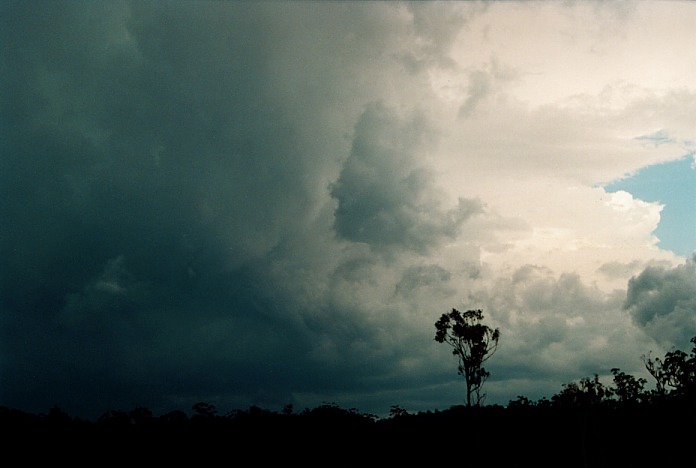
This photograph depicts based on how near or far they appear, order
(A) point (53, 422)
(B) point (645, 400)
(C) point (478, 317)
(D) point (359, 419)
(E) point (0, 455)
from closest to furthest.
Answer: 1. (E) point (0, 455)
2. (C) point (478, 317)
3. (A) point (53, 422)
4. (B) point (645, 400)
5. (D) point (359, 419)

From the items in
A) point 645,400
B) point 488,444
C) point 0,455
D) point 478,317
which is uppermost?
point 478,317

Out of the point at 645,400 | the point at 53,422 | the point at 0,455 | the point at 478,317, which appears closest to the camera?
the point at 0,455

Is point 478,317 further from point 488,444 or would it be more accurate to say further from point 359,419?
point 359,419

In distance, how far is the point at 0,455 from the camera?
170 feet

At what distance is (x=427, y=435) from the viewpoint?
234 feet

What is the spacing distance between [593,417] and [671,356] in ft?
31.8

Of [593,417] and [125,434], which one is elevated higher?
[593,417]

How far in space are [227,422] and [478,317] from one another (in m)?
32.5

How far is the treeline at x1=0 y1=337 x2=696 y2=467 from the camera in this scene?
192 ft

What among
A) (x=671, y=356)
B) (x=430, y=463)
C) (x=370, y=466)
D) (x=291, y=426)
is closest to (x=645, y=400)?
(x=671, y=356)

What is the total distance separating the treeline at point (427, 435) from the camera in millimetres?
58656

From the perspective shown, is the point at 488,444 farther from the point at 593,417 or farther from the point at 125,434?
the point at 125,434

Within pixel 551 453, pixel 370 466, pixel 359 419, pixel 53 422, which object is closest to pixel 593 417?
pixel 551 453

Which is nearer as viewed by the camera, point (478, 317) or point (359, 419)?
point (478, 317)
